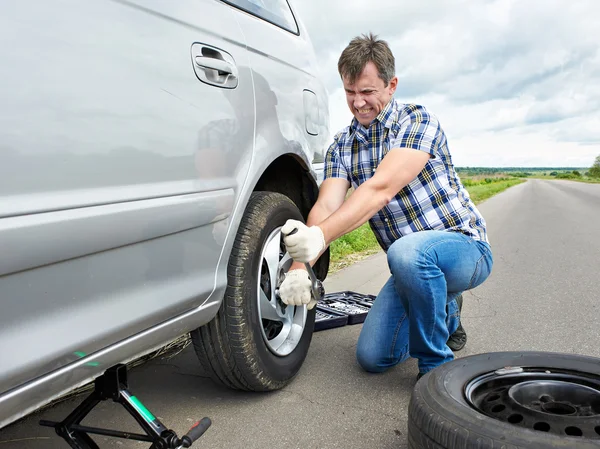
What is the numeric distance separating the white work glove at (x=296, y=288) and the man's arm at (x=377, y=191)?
0.61 ft

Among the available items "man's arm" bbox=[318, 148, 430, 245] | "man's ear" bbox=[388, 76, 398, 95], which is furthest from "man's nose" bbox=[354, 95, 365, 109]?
"man's arm" bbox=[318, 148, 430, 245]

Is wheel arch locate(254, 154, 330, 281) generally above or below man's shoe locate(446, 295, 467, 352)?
above

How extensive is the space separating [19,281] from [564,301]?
3568 mm

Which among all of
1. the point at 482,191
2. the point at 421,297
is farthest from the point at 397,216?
the point at 482,191

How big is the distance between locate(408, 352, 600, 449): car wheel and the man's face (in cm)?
120

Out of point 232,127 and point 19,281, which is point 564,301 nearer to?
point 232,127

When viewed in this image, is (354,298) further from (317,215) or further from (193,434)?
(193,434)

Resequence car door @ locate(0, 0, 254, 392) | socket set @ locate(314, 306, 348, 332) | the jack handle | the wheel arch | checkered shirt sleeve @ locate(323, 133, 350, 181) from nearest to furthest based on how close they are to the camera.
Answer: car door @ locate(0, 0, 254, 392)
the jack handle
the wheel arch
checkered shirt sleeve @ locate(323, 133, 350, 181)
socket set @ locate(314, 306, 348, 332)

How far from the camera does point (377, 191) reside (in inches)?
91.1

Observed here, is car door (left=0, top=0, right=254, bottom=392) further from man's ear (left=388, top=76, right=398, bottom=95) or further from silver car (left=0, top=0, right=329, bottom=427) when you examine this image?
man's ear (left=388, top=76, right=398, bottom=95)

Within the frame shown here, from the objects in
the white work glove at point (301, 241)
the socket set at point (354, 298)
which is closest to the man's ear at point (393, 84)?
the white work glove at point (301, 241)

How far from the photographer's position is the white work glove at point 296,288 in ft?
7.09

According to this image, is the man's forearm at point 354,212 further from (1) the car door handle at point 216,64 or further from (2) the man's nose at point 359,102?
(1) the car door handle at point 216,64

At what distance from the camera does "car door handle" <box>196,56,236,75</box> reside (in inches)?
67.4
